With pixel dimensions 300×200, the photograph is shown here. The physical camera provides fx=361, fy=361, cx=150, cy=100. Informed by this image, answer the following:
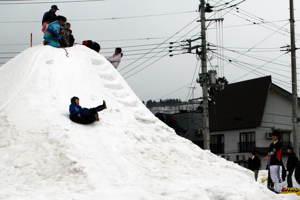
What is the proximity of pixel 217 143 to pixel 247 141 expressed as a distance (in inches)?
150

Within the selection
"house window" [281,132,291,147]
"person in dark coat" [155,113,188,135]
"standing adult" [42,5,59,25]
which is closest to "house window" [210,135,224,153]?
"house window" [281,132,291,147]

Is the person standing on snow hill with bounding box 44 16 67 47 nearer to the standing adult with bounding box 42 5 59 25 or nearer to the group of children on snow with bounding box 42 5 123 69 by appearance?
the group of children on snow with bounding box 42 5 123 69

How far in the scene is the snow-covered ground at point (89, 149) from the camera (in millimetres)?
6352

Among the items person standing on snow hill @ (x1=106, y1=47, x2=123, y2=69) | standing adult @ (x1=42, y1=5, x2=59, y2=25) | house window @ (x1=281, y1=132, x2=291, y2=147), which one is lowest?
house window @ (x1=281, y1=132, x2=291, y2=147)

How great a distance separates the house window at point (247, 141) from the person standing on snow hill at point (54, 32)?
2706 centimetres

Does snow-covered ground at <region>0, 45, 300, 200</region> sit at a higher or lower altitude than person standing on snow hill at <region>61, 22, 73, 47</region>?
lower

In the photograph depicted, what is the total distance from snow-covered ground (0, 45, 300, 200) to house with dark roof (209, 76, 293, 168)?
2602 cm

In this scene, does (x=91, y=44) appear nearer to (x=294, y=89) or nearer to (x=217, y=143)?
(x=294, y=89)

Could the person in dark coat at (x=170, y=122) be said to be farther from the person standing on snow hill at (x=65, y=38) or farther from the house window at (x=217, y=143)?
the house window at (x=217, y=143)

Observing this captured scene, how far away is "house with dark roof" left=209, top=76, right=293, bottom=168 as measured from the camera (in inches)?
1372

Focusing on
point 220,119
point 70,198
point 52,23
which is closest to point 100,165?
point 70,198

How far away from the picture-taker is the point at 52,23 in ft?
37.7

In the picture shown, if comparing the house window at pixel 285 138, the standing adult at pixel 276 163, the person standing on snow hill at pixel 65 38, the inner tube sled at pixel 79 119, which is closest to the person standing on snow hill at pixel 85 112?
the inner tube sled at pixel 79 119

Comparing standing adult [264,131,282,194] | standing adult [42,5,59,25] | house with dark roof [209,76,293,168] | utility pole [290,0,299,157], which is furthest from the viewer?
house with dark roof [209,76,293,168]
